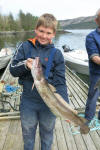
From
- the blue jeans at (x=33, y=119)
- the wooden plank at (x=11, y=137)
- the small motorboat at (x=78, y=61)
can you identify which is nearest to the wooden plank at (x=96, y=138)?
the blue jeans at (x=33, y=119)

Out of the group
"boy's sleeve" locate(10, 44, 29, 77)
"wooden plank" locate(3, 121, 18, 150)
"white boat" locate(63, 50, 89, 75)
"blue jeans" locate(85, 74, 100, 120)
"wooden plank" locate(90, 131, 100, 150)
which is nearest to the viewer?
"boy's sleeve" locate(10, 44, 29, 77)

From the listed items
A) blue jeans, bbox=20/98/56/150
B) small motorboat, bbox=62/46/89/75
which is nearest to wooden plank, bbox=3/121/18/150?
blue jeans, bbox=20/98/56/150

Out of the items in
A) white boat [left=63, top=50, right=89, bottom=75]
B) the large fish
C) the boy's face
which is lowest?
white boat [left=63, top=50, right=89, bottom=75]

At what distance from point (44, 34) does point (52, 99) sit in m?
0.84

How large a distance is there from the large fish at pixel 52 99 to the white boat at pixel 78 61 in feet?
35.1

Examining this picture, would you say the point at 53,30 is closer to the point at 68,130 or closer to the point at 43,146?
the point at 43,146

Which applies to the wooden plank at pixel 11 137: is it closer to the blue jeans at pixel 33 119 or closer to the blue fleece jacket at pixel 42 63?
the blue jeans at pixel 33 119

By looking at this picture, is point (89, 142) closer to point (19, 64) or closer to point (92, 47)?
point (92, 47)

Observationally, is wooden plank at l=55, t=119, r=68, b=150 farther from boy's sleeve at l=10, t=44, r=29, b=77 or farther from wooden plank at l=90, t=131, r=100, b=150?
boy's sleeve at l=10, t=44, r=29, b=77

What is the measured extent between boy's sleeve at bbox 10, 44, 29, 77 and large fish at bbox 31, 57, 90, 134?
0.23m

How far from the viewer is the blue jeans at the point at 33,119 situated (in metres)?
2.62

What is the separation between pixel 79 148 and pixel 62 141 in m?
0.36

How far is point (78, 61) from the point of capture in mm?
13180

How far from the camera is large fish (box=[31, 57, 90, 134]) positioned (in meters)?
2.20
